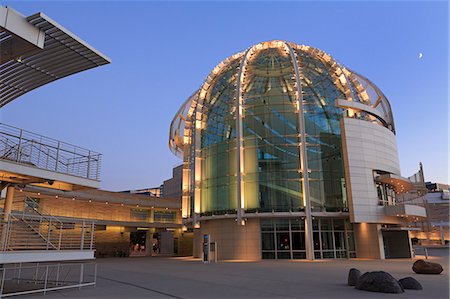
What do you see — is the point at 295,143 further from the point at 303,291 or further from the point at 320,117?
the point at 303,291

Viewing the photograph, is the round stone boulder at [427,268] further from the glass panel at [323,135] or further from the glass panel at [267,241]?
the glass panel at [267,241]

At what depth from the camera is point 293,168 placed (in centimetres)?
3225

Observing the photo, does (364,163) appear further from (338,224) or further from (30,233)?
(30,233)

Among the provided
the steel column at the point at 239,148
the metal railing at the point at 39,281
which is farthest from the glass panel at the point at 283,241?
the metal railing at the point at 39,281

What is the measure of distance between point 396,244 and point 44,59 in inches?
1384

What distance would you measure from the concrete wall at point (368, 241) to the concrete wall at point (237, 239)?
29.9 feet

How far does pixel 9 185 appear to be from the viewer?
592 inches

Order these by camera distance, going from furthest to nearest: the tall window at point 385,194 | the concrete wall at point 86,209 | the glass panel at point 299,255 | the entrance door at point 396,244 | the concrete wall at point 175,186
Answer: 1. the concrete wall at point 175,186
2. the concrete wall at point 86,209
3. the entrance door at point 396,244
4. the tall window at point 385,194
5. the glass panel at point 299,255

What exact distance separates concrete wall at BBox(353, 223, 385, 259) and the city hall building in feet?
0.28

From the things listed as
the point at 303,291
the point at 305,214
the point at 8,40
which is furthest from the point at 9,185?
the point at 305,214

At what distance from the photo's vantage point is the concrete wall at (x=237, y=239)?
31.0 m

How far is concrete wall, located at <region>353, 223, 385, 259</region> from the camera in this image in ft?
102

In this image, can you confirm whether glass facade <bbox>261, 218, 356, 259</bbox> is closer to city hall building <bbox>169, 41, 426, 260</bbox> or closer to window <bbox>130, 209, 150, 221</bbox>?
city hall building <bbox>169, 41, 426, 260</bbox>

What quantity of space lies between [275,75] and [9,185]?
2711 cm
